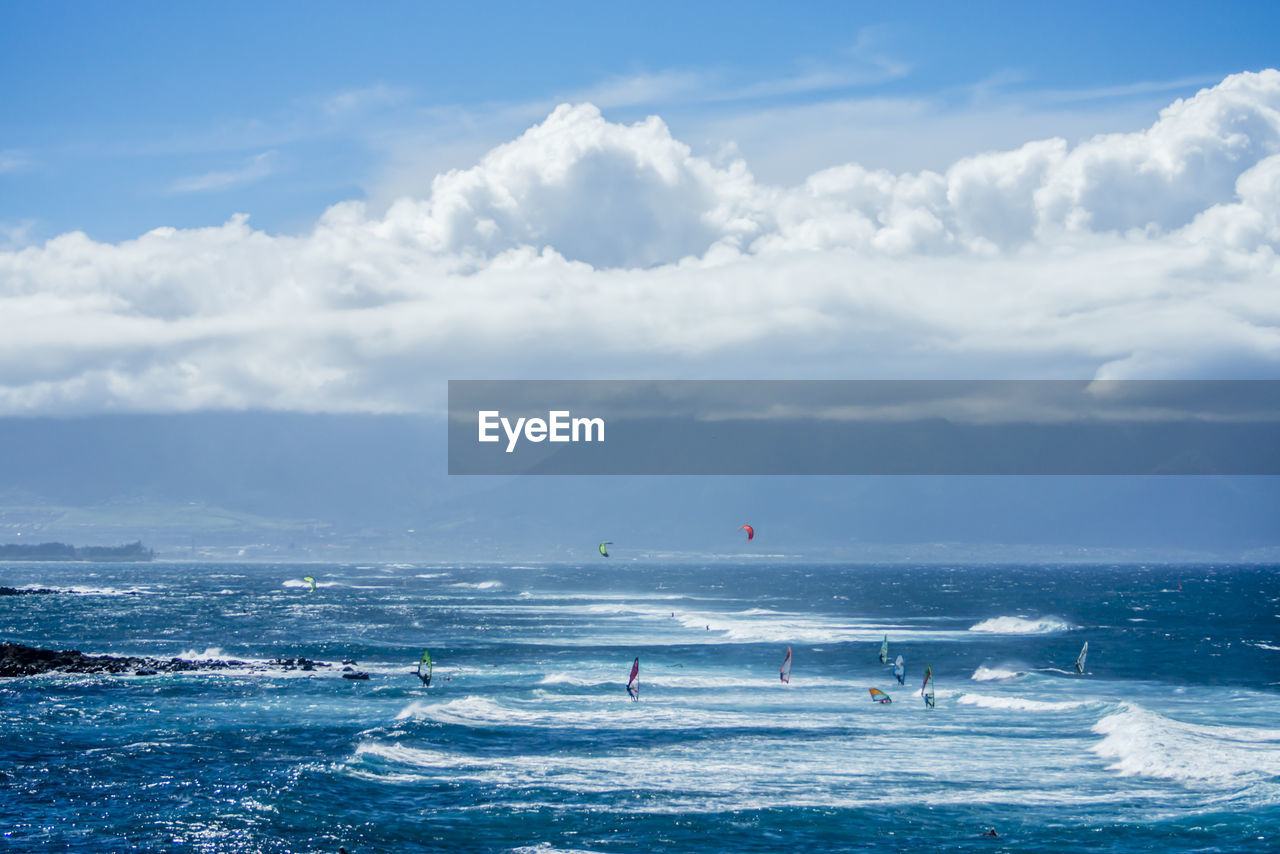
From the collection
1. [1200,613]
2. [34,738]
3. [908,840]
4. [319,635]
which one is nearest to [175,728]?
[34,738]

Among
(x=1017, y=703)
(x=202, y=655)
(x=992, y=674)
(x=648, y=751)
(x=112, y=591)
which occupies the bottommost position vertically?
(x=112, y=591)

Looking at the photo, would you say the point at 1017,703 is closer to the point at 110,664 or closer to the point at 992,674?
the point at 992,674

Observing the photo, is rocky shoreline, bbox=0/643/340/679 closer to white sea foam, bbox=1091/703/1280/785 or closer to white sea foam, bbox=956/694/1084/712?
white sea foam, bbox=956/694/1084/712

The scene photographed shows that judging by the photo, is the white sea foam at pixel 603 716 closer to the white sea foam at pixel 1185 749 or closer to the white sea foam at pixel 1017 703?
the white sea foam at pixel 1017 703

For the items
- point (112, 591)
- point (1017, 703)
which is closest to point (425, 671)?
point (1017, 703)

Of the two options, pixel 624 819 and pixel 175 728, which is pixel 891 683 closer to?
pixel 624 819

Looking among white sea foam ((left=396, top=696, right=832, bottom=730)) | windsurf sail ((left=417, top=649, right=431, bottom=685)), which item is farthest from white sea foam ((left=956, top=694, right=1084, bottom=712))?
windsurf sail ((left=417, top=649, right=431, bottom=685))
